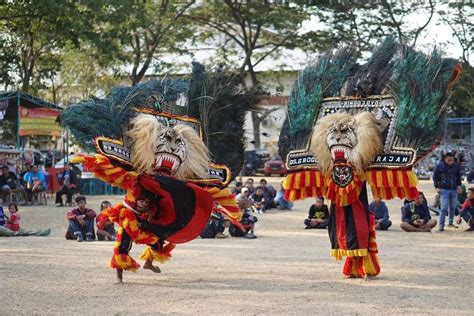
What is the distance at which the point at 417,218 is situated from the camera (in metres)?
17.2

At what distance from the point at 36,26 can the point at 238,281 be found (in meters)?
18.9

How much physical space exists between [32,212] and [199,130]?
1200 cm

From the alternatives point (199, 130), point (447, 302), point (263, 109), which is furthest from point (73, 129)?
point (447, 302)

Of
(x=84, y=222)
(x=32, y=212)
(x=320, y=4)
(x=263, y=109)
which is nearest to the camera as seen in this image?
(x=263, y=109)

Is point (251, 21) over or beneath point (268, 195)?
over

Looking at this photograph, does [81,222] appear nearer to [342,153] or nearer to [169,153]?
[169,153]

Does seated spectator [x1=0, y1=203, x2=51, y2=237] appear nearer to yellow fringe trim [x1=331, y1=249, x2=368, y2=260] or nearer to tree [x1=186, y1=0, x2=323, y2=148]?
yellow fringe trim [x1=331, y1=249, x2=368, y2=260]

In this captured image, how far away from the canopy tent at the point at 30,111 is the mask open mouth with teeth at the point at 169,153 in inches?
650

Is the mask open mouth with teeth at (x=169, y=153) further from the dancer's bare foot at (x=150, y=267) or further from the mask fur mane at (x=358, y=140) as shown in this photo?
the mask fur mane at (x=358, y=140)

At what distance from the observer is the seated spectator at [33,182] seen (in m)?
24.0

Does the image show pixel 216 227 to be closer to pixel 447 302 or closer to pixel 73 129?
pixel 73 129

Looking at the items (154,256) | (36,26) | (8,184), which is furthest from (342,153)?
(36,26)

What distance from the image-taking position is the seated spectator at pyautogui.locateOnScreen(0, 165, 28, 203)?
22.1 meters

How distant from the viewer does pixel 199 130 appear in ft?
34.1
